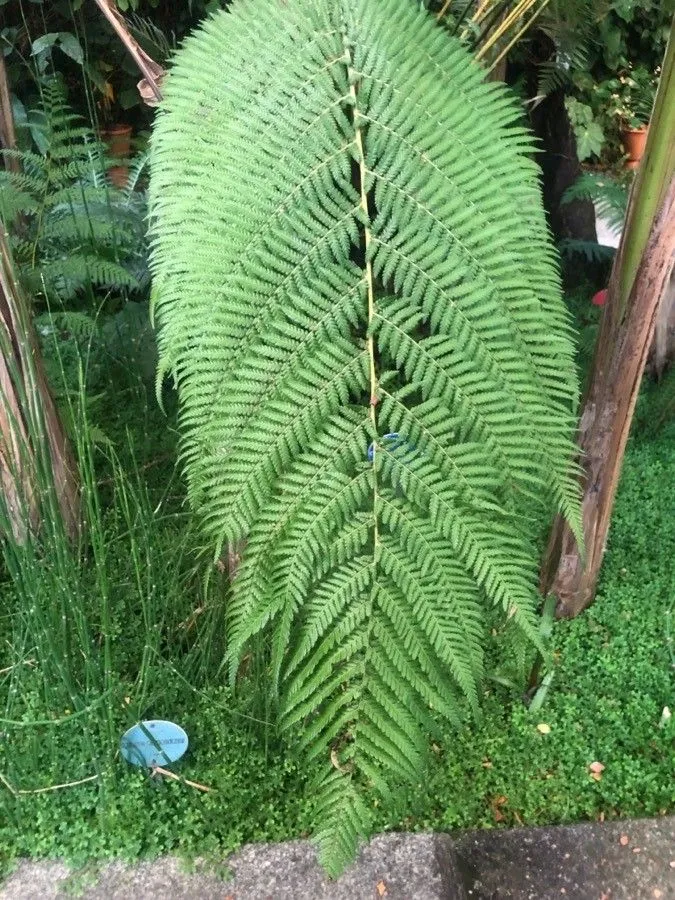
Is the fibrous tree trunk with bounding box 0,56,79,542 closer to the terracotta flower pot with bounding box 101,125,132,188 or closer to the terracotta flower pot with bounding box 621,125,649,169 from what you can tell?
the terracotta flower pot with bounding box 101,125,132,188

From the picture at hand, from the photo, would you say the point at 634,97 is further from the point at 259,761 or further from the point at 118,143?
the point at 259,761

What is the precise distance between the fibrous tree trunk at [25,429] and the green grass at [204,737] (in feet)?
0.43

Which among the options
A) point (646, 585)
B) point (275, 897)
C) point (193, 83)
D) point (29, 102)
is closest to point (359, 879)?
point (275, 897)

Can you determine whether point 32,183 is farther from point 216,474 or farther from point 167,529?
point 216,474

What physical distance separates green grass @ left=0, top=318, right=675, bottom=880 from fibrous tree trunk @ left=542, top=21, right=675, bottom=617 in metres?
0.15

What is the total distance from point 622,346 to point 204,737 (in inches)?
41.3

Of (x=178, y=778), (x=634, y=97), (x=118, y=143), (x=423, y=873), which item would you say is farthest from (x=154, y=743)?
(x=634, y=97)

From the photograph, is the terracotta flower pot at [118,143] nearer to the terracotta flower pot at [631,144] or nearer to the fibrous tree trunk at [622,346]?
the fibrous tree trunk at [622,346]

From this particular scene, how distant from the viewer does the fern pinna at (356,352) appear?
91 cm

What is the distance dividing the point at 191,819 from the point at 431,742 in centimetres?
47

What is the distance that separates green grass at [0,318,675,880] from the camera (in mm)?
1407

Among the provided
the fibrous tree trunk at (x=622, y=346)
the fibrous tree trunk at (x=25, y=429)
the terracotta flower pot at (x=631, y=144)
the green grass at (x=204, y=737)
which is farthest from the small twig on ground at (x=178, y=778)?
the terracotta flower pot at (x=631, y=144)

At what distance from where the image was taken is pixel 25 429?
1626 millimetres

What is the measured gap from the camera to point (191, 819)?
1409mm
